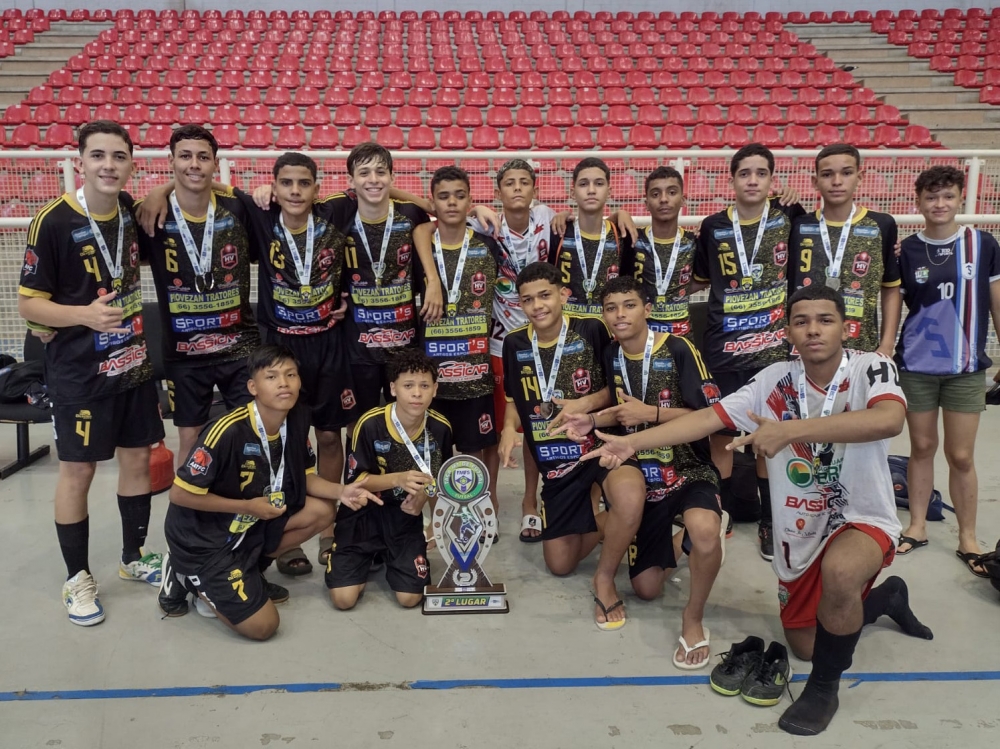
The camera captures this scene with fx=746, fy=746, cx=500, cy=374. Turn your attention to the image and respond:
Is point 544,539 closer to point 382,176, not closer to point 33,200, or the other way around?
point 382,176

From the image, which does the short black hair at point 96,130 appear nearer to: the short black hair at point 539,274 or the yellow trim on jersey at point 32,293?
the yellow trim on jersey at point 32,293

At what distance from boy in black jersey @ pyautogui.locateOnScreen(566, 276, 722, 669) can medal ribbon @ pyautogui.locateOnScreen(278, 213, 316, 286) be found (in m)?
1.36

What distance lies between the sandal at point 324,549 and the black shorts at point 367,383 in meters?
0.60

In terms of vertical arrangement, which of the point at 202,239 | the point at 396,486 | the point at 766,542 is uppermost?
the point at 202,239

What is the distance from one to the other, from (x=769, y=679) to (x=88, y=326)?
279 centimetres

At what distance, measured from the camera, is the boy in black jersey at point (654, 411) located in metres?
2.96

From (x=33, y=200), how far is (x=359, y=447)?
491cm

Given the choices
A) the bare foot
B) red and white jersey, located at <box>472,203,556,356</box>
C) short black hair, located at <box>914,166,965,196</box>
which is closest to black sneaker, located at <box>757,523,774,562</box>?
the bare foot

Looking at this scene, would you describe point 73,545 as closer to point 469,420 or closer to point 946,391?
point 469,420

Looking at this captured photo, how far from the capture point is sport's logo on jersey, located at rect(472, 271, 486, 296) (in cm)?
358

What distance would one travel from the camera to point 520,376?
332cm

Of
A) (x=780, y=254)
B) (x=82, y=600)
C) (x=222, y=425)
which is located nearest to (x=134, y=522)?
(x=82, y=600)

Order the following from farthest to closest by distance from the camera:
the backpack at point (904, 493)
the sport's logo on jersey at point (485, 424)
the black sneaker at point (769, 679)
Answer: the backpack at point (904, 493)
the sport's logo on jersey at point (485, 424)
the black sneaker at point (769, 679)

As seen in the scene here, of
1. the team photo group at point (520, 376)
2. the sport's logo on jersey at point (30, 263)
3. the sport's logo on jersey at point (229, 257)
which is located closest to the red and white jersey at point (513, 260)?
the team photo group at point (520, 376)
